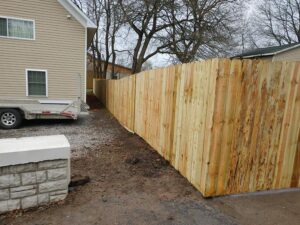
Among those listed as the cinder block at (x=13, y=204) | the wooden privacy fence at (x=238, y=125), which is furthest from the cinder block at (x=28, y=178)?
the wooden privacy fence at (x=238, y=125)

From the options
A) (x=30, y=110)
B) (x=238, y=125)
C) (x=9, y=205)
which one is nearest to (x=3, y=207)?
(x=9, y=205)

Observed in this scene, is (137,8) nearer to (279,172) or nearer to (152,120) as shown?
(152,120)

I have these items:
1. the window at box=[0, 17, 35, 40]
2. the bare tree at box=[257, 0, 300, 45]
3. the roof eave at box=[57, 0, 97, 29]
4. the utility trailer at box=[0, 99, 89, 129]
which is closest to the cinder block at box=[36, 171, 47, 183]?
the utility trailer at box=[0, 99, 89, 129]

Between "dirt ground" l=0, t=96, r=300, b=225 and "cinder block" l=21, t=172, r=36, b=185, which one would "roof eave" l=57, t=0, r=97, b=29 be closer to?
"dirt ground" l=0, t=96, r=300, b=225

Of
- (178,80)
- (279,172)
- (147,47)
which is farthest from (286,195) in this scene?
(147,47)

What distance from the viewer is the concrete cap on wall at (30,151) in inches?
106

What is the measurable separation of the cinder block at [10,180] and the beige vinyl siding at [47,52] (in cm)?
873

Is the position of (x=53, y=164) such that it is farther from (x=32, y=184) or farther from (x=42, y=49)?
(x=42, y=49)

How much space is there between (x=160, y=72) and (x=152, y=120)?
119 centimetres

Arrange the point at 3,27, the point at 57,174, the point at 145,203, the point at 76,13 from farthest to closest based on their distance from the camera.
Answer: the point at 76,13 < the point at 3,27 < the point at 145,203 < the point at 57,174

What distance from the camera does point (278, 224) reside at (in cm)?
271

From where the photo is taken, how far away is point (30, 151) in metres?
2.77

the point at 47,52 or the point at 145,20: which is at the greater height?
the point at 145,20

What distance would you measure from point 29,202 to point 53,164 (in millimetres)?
542
